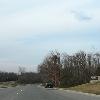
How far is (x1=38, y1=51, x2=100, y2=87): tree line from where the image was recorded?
11692 centimetres

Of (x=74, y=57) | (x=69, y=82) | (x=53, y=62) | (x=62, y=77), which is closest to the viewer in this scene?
(x=69, y=82)

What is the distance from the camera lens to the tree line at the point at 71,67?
116919 mm

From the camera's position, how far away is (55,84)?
120 m

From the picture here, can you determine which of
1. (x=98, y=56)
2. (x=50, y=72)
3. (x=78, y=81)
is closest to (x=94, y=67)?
(x=98, y=56)

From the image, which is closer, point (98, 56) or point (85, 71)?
point (85, 71)

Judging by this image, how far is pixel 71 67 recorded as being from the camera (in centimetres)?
13088

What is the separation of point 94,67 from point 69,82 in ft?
96.5

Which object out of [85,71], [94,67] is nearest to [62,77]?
[85,71]

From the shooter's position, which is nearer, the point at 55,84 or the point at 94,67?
the point at 55,84

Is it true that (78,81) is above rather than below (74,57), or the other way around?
below

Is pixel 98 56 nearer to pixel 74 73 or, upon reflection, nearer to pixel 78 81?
pixel 74 73

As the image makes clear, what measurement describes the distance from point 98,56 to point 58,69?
69.7ft

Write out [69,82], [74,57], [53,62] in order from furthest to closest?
[74,57], [53,62], [69,82]

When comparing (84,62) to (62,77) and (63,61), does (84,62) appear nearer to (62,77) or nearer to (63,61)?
(63,61)
